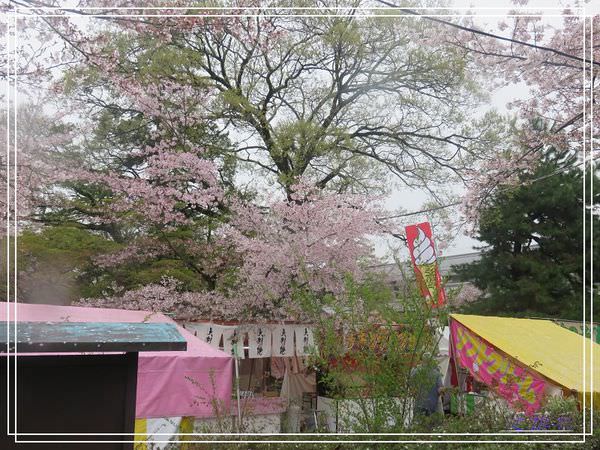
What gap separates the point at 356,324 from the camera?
3.54 meters

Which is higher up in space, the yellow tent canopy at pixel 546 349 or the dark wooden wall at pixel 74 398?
the dark wooden wall at pixel 74 398

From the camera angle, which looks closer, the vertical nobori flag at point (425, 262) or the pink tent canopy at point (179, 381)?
the pink tent canopy at point (179, 381)

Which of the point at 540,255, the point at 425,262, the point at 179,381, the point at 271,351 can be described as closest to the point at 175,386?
the point at 179,381

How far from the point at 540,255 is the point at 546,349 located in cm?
568

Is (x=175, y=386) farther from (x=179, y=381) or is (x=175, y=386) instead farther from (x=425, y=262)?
(x=425, y=262)

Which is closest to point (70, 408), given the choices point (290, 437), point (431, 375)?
point (290, 437)

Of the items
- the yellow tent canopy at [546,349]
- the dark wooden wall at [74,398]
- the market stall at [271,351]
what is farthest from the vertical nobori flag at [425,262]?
the dark wooden wall at [74,398]

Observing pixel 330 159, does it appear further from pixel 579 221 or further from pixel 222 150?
pixel 579 221

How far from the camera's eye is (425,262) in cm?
465

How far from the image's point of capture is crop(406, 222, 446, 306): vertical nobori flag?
11.7 ft

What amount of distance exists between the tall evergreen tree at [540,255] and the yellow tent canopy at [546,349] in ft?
12.7

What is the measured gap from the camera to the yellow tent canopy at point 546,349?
389cm

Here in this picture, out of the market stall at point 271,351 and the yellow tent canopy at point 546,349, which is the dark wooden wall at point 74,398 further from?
the market stall at point 271,351

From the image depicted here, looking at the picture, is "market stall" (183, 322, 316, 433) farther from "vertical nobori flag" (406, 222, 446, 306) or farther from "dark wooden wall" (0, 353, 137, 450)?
"dark wooden wall" (0, 353, 137, 450)
